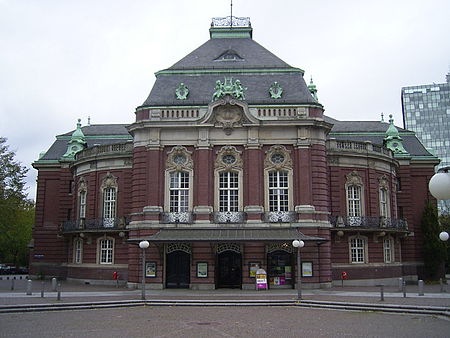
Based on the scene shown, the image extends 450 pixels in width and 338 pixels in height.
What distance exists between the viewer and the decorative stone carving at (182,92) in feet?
116

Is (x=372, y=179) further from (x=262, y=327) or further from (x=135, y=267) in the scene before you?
(x=262, y=327)

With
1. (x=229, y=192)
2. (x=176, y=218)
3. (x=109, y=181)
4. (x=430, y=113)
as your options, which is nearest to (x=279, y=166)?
(x=229, y=192)

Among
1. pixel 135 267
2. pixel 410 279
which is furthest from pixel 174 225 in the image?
pixel 410 279

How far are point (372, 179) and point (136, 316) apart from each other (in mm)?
23081

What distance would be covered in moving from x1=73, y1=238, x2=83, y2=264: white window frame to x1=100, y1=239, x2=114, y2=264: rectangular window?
2293mm

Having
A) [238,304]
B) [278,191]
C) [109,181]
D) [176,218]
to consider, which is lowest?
[238,304]

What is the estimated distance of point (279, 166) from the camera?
1344 inches

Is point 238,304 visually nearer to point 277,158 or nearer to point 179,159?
point 277,158

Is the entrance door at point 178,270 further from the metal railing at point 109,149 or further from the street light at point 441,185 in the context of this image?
the street light at point 441,185

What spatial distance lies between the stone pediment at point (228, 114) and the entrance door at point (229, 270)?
802 centimetres

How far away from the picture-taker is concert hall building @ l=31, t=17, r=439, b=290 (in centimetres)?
3306

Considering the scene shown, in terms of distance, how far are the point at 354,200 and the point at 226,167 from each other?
10592mm

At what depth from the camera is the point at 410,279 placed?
41875 mm

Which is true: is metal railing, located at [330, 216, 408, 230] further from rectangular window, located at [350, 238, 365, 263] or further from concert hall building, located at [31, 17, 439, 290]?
rectangular window, located at [350, 238, 365, 263]
